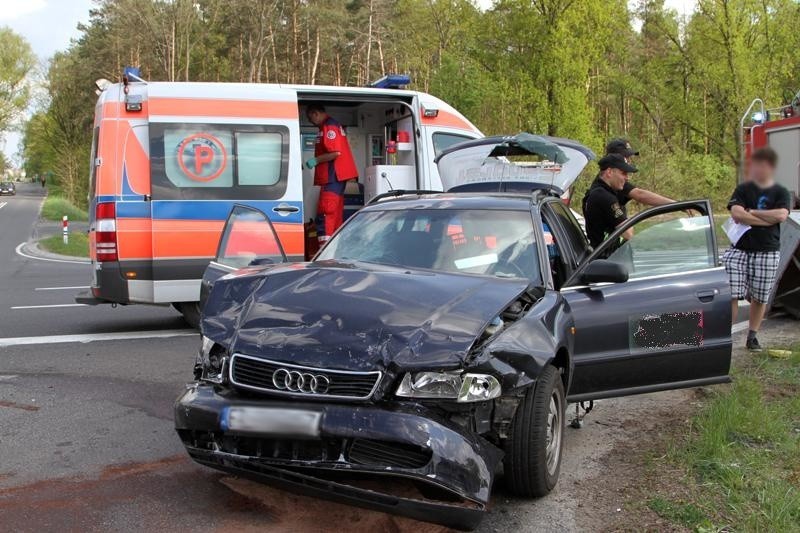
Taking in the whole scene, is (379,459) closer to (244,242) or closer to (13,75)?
(244,242)

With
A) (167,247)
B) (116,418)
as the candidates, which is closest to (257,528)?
(116,418)

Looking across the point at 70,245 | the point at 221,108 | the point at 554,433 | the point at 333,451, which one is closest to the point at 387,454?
the point at 333,451

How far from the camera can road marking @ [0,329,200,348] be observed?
7.77 m

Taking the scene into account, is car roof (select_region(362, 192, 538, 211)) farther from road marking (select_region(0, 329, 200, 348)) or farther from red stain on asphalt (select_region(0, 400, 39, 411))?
road marking (select_region(0, 329, 200, 348))

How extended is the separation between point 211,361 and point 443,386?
1.18 meters

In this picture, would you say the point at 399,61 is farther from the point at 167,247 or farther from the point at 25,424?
the point at 25,424

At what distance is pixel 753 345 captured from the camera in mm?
7215

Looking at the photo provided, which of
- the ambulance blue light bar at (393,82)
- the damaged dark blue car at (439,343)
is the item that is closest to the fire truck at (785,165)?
the damaged dark blue car at (439,343)

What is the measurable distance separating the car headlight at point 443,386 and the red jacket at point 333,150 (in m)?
6.71

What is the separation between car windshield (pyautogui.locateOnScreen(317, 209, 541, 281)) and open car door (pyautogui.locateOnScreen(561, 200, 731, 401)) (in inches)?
15.9

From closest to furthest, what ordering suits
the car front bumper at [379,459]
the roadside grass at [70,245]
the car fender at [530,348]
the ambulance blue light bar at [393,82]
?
1. the car front bumper at [379,459]
2. the car fender at [530,348]
3. the ambulance blue light bar at [393,82]
4. the roadside grass at [70,245]

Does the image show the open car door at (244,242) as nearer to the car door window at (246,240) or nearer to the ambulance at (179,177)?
the car door window at (246,240)

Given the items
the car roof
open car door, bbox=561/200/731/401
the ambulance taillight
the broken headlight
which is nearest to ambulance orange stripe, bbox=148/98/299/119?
the ambulance taillight

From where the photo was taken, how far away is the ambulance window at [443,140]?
947 cm
